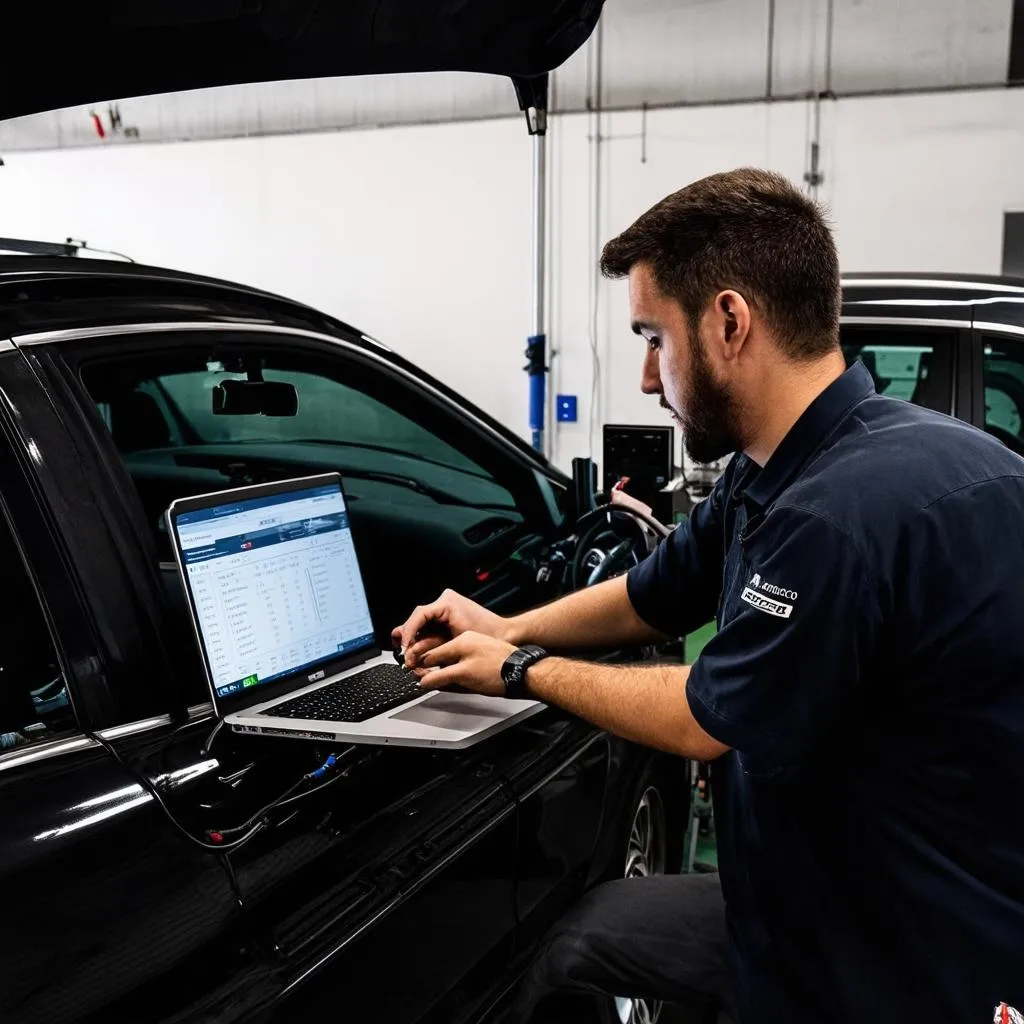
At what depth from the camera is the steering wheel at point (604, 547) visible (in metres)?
2.58

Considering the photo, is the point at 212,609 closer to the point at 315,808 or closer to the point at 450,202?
the point at 315,808

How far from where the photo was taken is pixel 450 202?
6406 millimetres

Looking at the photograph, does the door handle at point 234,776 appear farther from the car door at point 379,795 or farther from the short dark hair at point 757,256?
the short dark hair at point 757,256

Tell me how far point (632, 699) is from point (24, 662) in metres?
0.95

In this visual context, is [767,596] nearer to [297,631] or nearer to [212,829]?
[212,829]

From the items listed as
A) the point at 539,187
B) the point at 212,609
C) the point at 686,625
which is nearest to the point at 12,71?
the point at 212,609

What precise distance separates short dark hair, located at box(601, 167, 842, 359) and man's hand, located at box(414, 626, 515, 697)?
59 cm

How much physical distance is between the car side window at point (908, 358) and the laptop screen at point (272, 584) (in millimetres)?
2823

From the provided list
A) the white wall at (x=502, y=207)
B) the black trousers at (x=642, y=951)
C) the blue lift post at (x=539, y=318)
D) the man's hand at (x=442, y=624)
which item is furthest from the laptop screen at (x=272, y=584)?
the white wall at (x=502, y=207)

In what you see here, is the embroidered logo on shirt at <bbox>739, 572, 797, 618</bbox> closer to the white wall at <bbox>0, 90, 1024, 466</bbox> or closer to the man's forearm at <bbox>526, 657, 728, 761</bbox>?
the man's forearm at <bbox>526, 657, 728, 761</bbox>

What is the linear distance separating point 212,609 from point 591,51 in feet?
A: 17.2

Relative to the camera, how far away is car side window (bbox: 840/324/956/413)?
4.12 metres

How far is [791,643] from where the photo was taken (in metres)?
1.25

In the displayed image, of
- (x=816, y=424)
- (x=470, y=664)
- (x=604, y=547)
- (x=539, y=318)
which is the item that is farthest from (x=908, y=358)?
(x=470, y=664)
